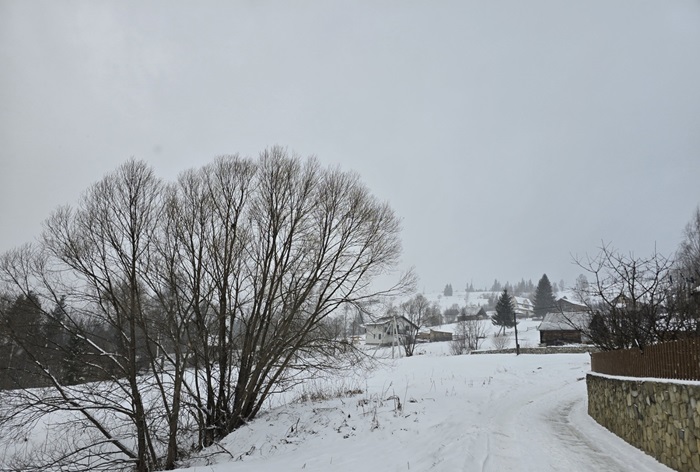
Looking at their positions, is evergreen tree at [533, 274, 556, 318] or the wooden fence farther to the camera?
evergreen tree at [533, 274, 556, 318]

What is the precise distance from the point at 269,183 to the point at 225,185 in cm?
144

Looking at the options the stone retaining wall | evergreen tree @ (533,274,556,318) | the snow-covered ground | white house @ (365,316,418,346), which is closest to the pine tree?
white house @ (365,316,418,346)

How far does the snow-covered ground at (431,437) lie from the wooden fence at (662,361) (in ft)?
4.45

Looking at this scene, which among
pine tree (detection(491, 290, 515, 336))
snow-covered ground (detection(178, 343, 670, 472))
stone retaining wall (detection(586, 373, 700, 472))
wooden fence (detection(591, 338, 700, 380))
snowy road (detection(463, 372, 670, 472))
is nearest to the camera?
stone retaining wall (detection(586, 373, 700, 472))

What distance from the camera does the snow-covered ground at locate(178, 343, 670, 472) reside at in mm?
6738

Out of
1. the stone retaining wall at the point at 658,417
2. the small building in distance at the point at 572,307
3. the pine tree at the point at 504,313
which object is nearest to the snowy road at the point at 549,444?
the stone retaining wall at the point at 658,417

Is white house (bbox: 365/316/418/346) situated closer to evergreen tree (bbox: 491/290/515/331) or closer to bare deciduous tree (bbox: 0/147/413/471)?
evergreen tree (bbox: 491/290/515/331)

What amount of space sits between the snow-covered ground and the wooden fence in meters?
1.36

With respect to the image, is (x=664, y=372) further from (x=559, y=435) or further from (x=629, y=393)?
(x=559, y=435)

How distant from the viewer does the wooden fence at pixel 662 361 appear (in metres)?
5.96

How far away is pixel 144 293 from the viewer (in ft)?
43.2

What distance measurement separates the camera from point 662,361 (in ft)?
22.8

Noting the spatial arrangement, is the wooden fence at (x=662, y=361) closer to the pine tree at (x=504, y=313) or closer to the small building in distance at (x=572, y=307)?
the small building in distance at (x=572, y=307)

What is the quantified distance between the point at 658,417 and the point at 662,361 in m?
0.90
